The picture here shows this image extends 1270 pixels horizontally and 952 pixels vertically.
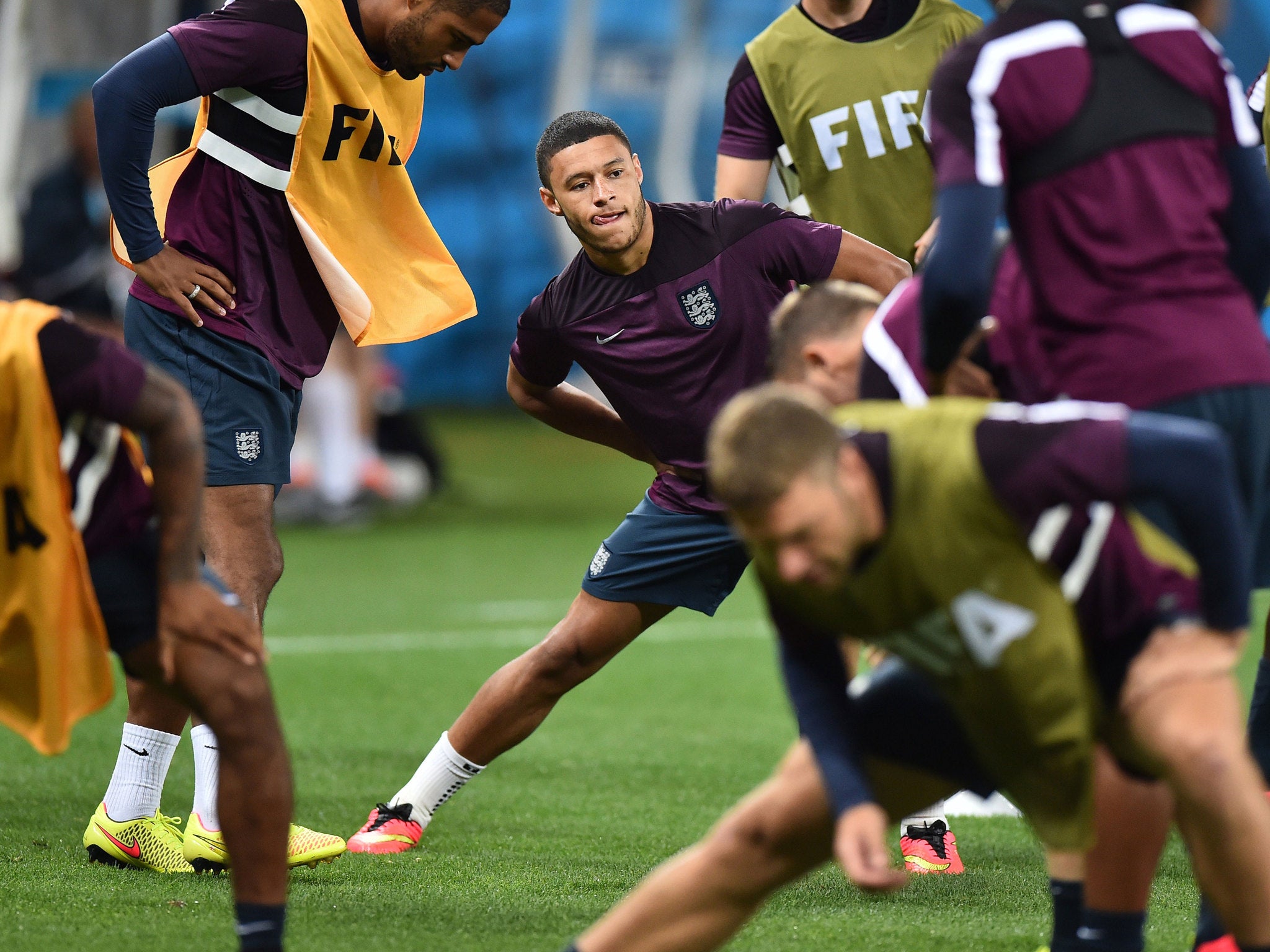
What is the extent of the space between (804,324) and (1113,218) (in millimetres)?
669

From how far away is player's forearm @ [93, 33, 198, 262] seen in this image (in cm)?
449

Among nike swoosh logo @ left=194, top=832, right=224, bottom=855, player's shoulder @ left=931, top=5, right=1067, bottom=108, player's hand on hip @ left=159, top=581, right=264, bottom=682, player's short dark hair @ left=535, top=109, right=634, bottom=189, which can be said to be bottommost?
nike swoosh logo @ left=194, top=832, right=224, bottom=855

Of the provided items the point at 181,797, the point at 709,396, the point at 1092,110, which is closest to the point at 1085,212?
the point at 1092,110

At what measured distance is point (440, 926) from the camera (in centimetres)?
412

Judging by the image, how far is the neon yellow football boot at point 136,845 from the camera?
15.3 ft

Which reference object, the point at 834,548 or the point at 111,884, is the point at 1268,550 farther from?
the point at 111,884

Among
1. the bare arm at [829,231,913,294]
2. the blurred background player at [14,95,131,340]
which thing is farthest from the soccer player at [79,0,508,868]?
the blurred background player at [14,95,131,340]

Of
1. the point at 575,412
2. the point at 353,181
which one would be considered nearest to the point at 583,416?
the point at 575,412

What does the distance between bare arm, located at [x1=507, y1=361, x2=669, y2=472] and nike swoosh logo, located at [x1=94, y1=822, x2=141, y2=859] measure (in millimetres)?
1745

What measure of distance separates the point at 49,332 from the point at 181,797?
9.60 ft

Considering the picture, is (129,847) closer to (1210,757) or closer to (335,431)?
(1210,757)

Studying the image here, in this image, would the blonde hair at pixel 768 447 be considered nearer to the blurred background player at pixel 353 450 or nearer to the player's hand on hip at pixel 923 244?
the player's hand on hip at pixel 923 244

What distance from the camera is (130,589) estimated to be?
3.36 m

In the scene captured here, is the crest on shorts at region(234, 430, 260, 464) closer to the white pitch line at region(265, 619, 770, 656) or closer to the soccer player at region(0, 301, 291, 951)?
the soccer player at region(0, 301, 291, 951)
